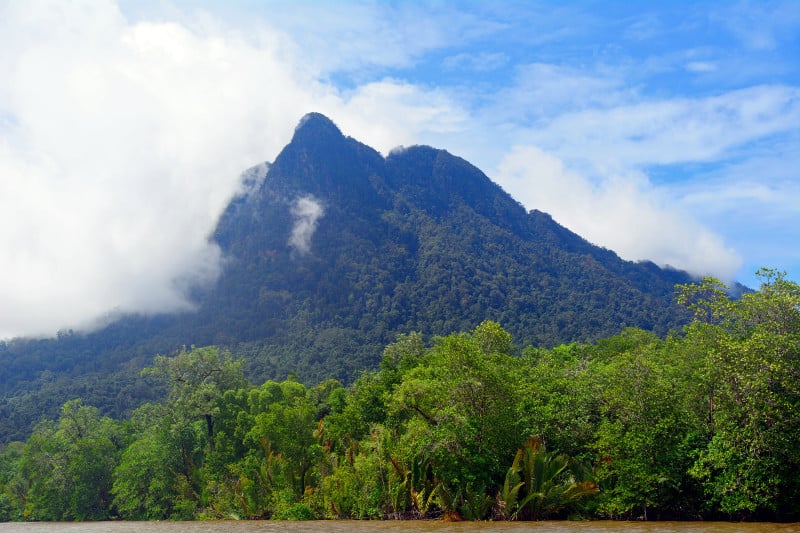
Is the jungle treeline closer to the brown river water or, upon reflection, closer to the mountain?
the brown river water

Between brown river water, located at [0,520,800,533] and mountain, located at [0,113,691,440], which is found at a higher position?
mountain, located at [0,113,691,440]

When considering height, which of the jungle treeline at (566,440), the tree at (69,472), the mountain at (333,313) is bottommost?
the tree at (69,472)

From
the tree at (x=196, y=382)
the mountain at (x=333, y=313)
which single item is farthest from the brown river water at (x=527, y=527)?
the mountain at (x=333, y=313)

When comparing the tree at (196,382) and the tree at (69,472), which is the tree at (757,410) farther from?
the tree at (69,472)

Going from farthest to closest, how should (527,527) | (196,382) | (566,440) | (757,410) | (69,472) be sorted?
(69,472), (196,382), (566,440), (527,527), (757,410)

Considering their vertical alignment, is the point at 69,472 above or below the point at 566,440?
below

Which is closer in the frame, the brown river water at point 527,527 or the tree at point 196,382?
the brown river water at point 527,527

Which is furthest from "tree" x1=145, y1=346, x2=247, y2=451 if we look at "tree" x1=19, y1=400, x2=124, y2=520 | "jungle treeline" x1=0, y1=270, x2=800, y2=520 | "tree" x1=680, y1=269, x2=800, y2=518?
"tree" x1=680, y1=269, x2=800, y2=518

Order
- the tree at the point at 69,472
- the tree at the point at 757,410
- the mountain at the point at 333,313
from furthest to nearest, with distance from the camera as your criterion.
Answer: the mountain at the point at 333,313 → the tree at the point at 69,472 → the tree at the point at 757,410

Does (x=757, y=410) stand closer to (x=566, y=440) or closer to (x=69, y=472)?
(x=566, y=440)

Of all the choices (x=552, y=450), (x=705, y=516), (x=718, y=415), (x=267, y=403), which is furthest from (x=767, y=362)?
(x=267, y=403)

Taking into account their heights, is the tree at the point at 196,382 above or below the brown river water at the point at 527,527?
above

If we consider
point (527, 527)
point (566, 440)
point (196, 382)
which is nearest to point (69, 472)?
point (196, 382)

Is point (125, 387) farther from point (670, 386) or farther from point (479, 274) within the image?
point (670, 386)
